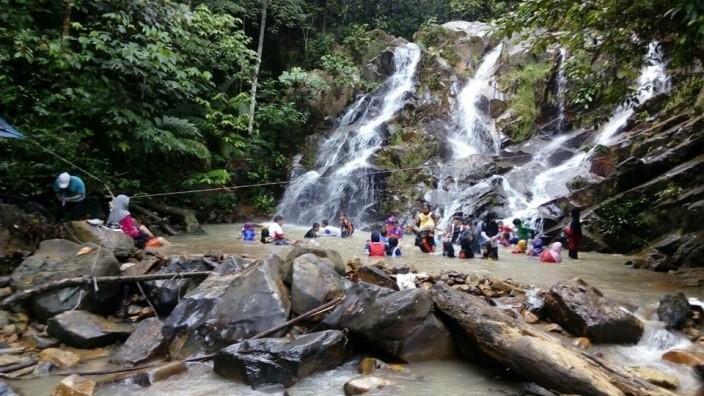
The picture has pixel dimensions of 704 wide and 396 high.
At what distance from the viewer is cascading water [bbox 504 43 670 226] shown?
1518 centimetres

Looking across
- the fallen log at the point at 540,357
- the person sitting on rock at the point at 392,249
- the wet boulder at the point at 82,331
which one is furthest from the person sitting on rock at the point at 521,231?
the wet boulder at the point at 82,331

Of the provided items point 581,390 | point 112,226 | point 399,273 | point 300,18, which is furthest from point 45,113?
point 300,18

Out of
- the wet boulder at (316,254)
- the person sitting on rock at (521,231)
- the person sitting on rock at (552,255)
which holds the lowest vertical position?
the wet boulder at (316,254)

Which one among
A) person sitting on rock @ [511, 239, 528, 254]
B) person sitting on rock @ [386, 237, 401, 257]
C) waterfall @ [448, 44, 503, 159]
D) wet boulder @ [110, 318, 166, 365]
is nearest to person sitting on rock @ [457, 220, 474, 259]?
person sitting on rock @ [386, 237, 401, 257]

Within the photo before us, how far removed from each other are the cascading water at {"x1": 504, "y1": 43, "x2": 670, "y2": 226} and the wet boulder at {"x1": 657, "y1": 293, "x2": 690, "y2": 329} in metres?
8.30

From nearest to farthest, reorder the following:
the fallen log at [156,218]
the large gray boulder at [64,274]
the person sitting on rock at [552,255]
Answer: the large gray boulder at [64,274]
the person sitting on rock at [552,255]
the fallen log at [156,218]

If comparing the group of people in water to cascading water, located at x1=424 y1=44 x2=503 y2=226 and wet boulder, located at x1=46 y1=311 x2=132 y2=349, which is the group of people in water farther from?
wet boulder, located at x1=46 y1=311 x2=132 y2=349

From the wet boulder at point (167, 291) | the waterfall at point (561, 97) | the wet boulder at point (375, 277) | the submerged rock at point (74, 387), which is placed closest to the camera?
the submerged rock at point (74, 387)

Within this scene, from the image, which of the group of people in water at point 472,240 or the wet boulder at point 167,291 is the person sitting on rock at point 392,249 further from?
the wet boulder at point 167,291

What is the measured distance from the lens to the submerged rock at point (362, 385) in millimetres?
4406

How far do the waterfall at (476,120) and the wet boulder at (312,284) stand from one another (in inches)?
529

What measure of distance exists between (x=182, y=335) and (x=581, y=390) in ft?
13.2

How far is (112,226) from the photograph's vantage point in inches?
375

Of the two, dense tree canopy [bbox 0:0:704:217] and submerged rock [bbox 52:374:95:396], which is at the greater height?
dense tree canopy [bbox 0:0:704:217]
